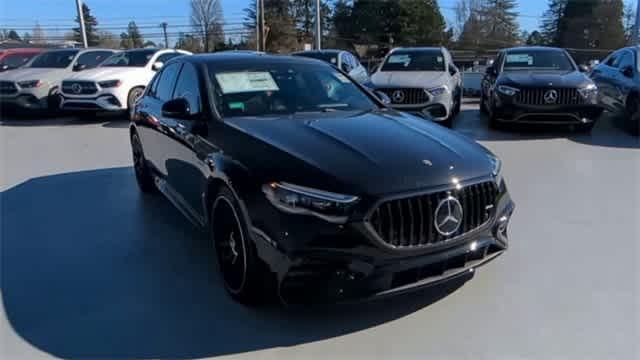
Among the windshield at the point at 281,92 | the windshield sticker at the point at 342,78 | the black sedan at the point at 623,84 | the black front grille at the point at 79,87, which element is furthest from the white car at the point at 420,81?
the black front grille at the point at 79,87

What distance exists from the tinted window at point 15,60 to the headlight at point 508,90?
44.0ft

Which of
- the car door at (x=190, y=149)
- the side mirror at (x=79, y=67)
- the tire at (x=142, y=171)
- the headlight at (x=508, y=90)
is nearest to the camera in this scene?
the car door at (x=190, y=149)

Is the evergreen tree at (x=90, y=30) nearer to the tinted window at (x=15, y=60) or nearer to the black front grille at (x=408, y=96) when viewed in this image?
the tinted window at (x=15, y=60)

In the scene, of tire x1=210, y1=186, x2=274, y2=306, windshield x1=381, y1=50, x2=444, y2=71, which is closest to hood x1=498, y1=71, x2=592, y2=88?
windshield x1=381, y1=50, x2=444, y2=71

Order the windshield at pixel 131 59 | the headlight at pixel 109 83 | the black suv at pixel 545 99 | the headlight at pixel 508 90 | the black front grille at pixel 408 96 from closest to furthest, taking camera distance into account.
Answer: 1. the black suv at pixel 545 99
2. the headlight at pixel 508 90
3. the black front grille at pixel 408 96
4. the headlight at pixel 109 83
5. the windshield at pixel 131 59

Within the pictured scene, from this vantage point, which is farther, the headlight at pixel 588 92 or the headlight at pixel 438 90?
the headlight at pixel 438 90

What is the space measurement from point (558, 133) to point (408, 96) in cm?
254

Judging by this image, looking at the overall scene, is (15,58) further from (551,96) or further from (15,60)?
(551,96)

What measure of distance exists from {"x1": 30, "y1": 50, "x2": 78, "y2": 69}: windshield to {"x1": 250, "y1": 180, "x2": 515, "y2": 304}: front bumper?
11473 millimetres

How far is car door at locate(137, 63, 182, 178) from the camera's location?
432 centimetres

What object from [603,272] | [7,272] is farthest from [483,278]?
[7,272]

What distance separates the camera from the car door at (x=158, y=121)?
432cm

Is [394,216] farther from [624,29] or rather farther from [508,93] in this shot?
[624,29]

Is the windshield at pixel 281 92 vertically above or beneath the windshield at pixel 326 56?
above
